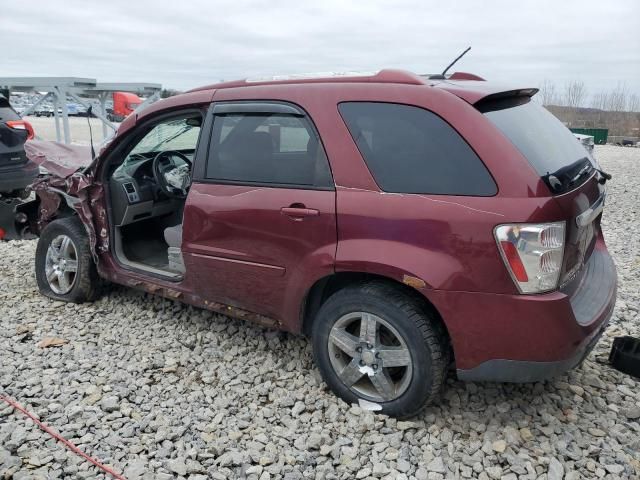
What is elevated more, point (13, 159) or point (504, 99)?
point (504, 99)

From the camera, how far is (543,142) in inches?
113

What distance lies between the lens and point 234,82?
3.58m

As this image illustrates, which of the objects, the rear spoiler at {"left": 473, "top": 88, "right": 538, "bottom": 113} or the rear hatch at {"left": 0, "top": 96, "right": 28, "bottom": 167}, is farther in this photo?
the rear hatch at {"left": 0, "top": 96, "right": 28, "bottom": 167}

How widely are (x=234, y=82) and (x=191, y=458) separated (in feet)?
7.40

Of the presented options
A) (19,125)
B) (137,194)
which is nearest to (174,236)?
(137,194)

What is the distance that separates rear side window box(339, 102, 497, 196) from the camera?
263 cm

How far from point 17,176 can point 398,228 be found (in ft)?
21.0

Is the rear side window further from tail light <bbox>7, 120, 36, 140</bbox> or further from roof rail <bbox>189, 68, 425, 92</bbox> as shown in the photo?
tail light <bbox>7, 120, 36, 140</bbox>

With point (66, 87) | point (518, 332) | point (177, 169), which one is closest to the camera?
point (518, 332)

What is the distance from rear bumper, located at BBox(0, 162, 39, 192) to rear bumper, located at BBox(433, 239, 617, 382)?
21.6ft

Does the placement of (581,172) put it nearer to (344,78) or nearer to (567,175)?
(567,175)

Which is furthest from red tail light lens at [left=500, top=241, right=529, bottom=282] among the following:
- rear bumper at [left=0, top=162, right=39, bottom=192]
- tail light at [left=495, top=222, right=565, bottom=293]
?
rear bumper at [left=0, top=162, right=39, bottom=192]

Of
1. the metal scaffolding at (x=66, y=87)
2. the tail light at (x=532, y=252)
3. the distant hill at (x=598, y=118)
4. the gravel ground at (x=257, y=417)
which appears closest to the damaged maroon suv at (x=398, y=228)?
the tail light at (x=532, y=252)

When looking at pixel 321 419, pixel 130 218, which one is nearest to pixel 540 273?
pixel 321 419
